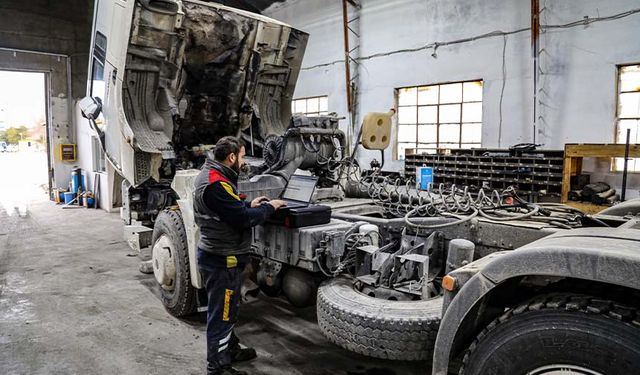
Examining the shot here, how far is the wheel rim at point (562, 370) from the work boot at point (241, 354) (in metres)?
2.18

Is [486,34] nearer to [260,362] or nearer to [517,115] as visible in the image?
[517,115]

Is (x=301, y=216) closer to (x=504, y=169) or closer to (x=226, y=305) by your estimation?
(x=226, y=305)

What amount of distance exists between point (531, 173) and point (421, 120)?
3054 mm

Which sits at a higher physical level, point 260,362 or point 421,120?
point 421,120

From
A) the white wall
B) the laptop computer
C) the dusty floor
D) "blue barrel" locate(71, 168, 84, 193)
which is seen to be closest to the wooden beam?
the white wall

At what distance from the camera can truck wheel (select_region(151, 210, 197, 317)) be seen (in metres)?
3.98

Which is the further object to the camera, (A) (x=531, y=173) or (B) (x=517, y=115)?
(B) (x=517, y=115)

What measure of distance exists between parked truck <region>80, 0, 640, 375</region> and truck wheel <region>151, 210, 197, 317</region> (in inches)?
0.7

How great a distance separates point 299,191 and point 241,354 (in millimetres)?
1294

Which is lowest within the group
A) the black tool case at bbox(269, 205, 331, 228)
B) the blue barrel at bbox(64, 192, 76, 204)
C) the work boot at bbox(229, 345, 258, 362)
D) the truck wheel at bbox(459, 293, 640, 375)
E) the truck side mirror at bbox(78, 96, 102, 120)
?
the work boot at bbox(229, 345, 258, 362)

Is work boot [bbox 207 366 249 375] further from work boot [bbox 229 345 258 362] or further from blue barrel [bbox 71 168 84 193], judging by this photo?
blue barrel [bbox 71 168 84 193]

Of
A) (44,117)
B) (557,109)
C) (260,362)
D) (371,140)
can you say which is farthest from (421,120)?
(44,117)

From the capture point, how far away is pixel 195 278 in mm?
3777

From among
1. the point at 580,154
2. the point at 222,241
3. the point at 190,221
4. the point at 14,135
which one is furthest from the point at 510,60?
the point at 14,135
